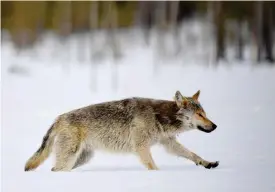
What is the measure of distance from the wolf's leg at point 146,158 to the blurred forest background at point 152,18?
2.20ft

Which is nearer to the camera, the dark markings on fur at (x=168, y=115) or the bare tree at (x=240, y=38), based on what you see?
the dark markings on fur at (x=168, y=115)

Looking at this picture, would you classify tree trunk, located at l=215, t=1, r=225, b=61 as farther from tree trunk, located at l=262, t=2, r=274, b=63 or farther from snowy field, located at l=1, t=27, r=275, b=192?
tree trunk, located at l=262, t=2, r=274, b=63

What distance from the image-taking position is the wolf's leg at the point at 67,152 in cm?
349

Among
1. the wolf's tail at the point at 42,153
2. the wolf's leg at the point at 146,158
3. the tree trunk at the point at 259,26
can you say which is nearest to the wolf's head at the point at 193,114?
the wolf's leg at the point at 146,158

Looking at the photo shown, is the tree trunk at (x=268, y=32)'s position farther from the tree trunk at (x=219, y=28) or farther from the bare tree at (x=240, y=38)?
the tree trunk at (x=219, y=28)

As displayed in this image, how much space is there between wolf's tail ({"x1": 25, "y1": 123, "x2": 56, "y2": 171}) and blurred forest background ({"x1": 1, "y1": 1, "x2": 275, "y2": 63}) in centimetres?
60

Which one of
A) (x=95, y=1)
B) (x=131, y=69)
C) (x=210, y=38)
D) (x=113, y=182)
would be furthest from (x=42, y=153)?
(x=210, y=38)

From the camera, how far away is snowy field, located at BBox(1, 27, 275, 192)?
11.5ft

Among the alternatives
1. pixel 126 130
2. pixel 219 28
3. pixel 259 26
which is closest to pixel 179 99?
pixel 126 130

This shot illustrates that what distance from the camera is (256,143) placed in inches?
143

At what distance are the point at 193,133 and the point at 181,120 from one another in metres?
0.10

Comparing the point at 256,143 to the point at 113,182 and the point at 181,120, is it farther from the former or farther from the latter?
the point at 113,182

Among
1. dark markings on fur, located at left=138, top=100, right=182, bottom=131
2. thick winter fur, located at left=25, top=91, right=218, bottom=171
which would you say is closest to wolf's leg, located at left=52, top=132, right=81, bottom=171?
thick winter fur, located at left=25, top=91, right=218, bottom=171

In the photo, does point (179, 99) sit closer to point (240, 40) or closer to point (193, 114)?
point (193, 114)
